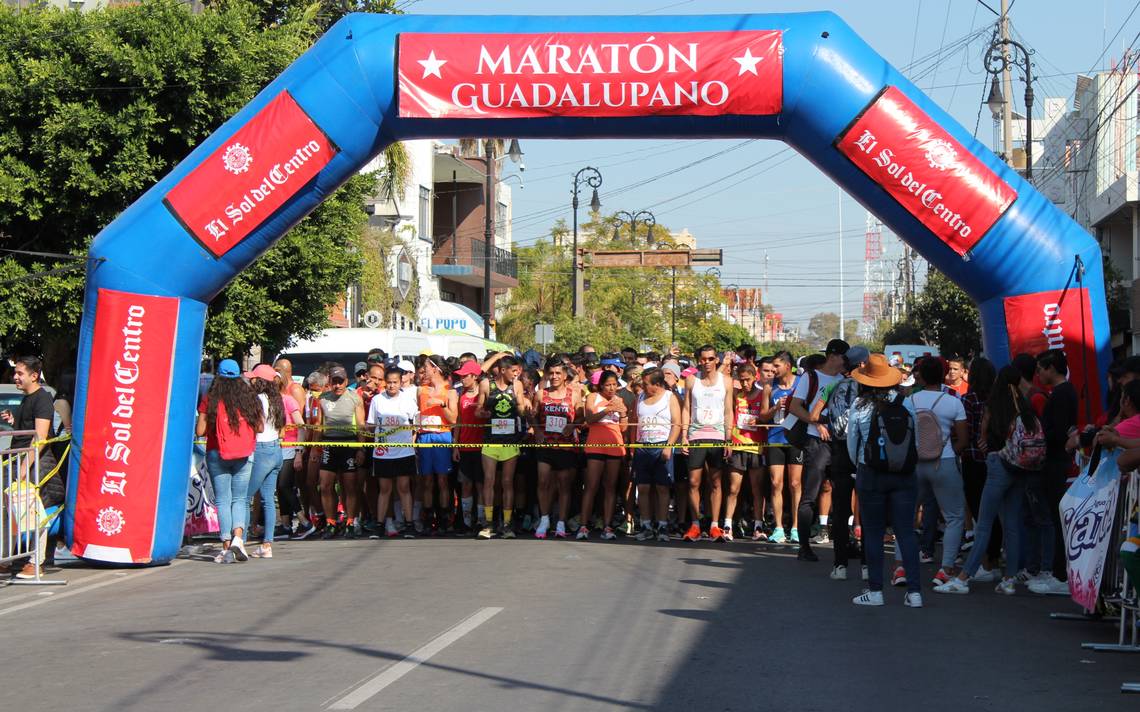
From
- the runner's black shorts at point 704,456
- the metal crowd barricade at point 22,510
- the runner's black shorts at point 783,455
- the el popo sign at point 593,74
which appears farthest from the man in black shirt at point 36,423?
the runner's black shorts at point 783,455

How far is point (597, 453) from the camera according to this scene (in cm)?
1450

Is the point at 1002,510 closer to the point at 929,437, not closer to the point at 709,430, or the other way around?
the point at 929,437

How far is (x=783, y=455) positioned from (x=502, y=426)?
119 inches

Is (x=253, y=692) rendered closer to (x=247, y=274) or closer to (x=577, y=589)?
(x=577, y=589)

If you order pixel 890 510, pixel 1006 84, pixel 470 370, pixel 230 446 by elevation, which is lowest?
pixel 890 510

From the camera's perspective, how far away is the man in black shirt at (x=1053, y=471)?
10586mm

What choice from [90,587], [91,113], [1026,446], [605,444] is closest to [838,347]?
[1026,446]

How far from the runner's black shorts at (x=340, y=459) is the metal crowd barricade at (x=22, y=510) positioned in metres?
3.70

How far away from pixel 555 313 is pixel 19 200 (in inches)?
1928

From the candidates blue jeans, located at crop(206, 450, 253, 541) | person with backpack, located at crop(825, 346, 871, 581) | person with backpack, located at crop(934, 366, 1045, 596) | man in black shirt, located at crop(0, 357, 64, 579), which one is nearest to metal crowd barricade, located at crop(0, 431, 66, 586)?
man in black shirt, located at crop(0, 357, 64, 579)

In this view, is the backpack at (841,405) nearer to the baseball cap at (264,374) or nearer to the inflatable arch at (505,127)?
the inflatable arch at (505,127)

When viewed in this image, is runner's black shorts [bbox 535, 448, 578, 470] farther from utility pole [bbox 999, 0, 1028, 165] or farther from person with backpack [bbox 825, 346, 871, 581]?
utility pole [bbox 999, 0, 1028, 165]

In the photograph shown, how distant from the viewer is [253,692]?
7047 mm

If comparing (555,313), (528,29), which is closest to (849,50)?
(528,29)
